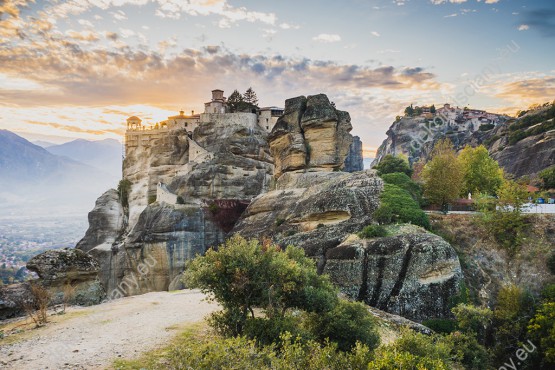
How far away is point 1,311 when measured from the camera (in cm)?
2297

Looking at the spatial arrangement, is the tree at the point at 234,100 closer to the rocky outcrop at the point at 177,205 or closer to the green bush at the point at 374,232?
the rocky outcrop at the point at 177,205

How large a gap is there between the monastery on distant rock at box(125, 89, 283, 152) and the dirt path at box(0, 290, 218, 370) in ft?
161

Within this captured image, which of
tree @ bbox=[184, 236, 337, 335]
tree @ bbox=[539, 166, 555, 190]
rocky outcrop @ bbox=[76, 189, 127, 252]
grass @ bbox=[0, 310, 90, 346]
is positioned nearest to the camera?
tree @ bbox=[184, 236, 337, 335]

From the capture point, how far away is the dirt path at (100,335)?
576 inches

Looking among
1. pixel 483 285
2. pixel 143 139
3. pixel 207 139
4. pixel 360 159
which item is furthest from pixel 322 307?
pixel 360 159

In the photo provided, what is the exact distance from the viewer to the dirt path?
48.0ft

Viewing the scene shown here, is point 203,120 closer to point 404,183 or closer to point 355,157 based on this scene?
point 404,183

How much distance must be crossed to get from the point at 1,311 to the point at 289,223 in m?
23.4

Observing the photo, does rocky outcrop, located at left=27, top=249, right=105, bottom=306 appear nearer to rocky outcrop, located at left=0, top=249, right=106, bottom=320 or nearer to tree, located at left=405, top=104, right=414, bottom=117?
rocky outcrop, located at left=0, top=249, right=106, bottom=320

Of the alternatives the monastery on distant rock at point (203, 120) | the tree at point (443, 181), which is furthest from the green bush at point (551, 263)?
the monastery on distant rock at point (203, 120)

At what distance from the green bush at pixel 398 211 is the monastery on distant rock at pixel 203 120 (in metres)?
42.1

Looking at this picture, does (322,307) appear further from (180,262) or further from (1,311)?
(180,262)

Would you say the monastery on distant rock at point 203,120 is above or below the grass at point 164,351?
above

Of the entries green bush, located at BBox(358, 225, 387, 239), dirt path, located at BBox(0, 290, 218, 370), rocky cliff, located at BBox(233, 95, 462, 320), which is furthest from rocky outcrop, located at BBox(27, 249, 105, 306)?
green bush, located at BBox(358, 225, 387, 239)
